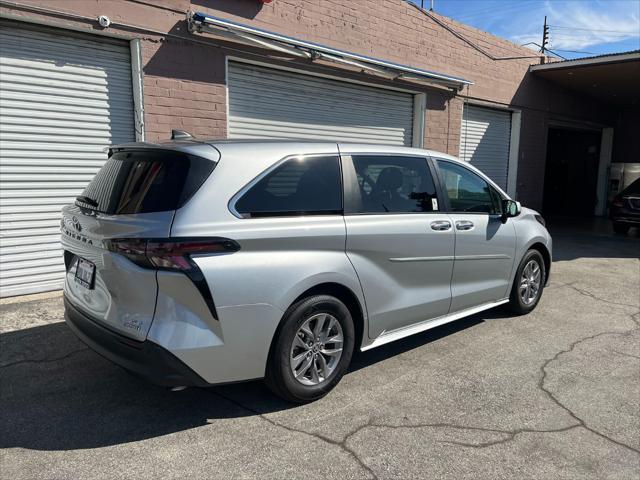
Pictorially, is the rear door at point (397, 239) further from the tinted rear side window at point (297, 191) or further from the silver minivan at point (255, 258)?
the tinted rear side window at point (297, 191)

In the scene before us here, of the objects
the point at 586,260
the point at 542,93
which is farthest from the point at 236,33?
the point at 542,93

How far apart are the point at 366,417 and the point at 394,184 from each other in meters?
1.87

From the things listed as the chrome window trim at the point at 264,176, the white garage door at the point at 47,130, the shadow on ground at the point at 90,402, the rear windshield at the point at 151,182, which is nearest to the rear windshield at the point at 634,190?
the shadow on ground at the point at 90,402

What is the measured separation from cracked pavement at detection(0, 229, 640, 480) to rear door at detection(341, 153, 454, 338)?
1.76ft

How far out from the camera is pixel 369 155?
13.2 ft

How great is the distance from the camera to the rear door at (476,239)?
15.0ft

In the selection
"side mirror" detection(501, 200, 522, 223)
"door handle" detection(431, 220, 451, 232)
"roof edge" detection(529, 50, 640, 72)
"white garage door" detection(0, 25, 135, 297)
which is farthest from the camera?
"roof edge" detection(529, 50, 640, 72)

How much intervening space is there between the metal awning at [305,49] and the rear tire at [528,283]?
15.5 ft

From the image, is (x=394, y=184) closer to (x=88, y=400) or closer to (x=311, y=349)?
(x=311, y=349)

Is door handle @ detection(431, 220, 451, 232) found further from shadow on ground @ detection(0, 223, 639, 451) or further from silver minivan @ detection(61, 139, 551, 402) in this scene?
shadow on ground @ detection(0, 223, 639, 451)

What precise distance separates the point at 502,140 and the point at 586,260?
5.00 meters

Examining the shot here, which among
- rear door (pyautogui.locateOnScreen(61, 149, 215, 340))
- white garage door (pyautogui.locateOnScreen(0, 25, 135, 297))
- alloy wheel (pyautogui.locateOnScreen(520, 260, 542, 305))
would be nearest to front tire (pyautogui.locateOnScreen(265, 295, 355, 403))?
rear door (pyautogui.locateOnScreen(61, 149, 215, 340))

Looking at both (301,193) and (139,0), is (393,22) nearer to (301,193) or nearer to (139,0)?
(139,0)

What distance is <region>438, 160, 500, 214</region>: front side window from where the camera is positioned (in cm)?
461
